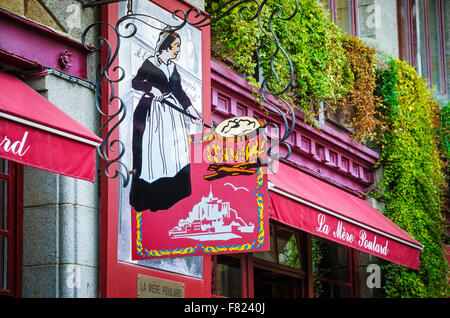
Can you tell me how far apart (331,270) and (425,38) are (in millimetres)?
9257

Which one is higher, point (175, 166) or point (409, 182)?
point (409, 182)

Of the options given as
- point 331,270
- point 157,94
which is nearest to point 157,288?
point 157,94

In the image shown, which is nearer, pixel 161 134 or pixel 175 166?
pixel 175 166

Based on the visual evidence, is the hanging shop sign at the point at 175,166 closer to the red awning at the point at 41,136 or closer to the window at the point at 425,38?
the red awning at the point at 41,136

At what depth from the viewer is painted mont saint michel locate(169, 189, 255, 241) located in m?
8.58

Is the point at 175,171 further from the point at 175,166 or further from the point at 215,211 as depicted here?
the point at 215,211

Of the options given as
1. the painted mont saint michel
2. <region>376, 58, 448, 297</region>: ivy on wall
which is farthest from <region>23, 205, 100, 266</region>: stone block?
<region>376, 58, 448, 297</region>: ivy on wall

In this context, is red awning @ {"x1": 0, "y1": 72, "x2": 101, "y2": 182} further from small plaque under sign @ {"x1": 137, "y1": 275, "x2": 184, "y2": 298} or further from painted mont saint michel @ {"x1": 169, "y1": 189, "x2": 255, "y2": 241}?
small plaque under sign @ {"x1": 137, "y1": 275, "x2": 184, "y2": 298}

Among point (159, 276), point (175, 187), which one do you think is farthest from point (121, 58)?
point (159, 276)

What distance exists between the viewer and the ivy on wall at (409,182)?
15.4 meters

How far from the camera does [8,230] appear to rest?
28.0 feet

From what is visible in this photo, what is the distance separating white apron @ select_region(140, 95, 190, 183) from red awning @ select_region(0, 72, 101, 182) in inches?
51.4

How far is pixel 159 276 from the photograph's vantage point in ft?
30.9

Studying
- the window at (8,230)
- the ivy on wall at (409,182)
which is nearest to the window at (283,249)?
the ivy on wall at (409,182)
